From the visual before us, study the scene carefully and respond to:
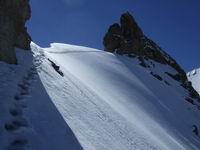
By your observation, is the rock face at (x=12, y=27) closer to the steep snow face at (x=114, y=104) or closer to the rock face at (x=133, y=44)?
the steep snow face at (x=114, y=104)

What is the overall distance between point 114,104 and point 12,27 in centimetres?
885

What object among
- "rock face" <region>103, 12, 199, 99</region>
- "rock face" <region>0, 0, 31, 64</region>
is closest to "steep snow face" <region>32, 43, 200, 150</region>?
"rock face" <region>0, 0, 31, 64</region>

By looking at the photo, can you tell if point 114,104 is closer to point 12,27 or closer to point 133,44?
point 12,27

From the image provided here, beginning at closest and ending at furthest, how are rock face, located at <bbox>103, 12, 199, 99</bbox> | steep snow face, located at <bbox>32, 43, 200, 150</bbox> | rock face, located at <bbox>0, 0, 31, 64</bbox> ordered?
steep snow face, located at <bbox>32, 43, 200, 150</bbox> → rock face, located at <bbox>0, 0, 31, 64</bbox> → rock face, located at <bbox>103, 12, 199, 99</bbox>

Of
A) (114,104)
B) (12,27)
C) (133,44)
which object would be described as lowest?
(114,104)

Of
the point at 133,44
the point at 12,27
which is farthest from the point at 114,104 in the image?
the point at 133,44

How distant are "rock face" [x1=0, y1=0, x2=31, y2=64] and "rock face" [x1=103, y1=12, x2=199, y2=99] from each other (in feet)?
121

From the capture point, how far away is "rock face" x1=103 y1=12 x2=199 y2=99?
62.5 m

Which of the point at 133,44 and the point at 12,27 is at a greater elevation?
the point at 133,44

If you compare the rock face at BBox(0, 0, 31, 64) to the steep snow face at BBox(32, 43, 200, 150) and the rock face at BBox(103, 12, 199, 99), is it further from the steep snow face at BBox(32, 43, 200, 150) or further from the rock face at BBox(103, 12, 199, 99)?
the rock face at BBox(103, 12, 199, 99)

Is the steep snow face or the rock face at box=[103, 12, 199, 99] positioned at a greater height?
the rock face at box=[103, 12, 199, 99]

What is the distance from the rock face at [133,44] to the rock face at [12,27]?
36824mm

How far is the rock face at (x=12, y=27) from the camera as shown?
56.4 feet

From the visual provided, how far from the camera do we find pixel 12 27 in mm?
20453
